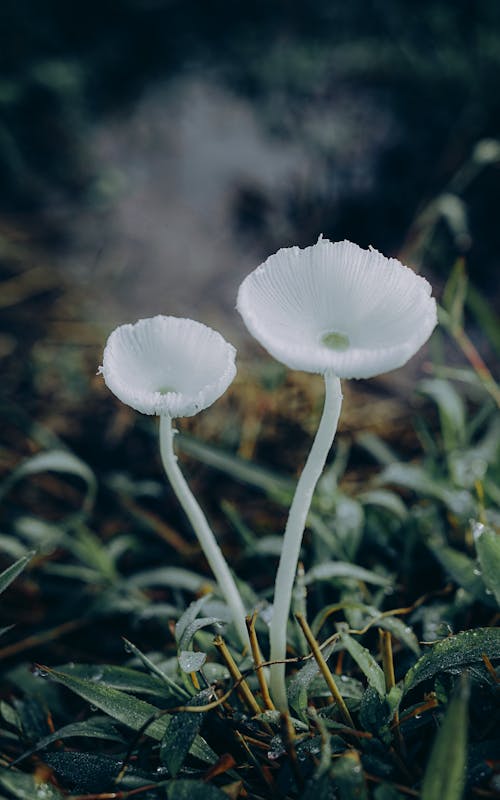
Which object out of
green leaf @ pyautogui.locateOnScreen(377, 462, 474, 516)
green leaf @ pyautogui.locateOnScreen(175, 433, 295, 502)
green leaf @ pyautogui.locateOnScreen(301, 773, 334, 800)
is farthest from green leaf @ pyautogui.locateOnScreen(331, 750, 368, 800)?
green leaf @ pyautogui.locateOnScreen(175, 433, 295, 502)

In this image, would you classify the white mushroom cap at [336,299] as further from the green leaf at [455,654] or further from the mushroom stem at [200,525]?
the green leaf at [455,654]

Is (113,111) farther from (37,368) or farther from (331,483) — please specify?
(331,483)

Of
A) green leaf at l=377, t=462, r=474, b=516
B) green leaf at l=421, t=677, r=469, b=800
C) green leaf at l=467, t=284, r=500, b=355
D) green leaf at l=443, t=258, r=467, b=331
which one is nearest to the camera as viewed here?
green leaf at l=421, t=677, r=469, b=800

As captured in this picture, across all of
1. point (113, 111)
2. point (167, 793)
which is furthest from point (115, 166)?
point (167, 793)

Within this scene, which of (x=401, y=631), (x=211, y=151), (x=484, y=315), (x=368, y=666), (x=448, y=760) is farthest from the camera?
(x=211, y=151)

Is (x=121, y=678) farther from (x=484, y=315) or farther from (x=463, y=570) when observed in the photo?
(x=484, y=315)

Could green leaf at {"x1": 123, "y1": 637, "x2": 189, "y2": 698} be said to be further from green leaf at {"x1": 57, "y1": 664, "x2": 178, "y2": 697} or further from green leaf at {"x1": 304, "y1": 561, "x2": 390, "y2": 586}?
green leaf at {"x1": 304, "y1": 561, "x2": 390, "y2": 586}

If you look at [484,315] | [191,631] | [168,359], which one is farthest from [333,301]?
[484,315]
